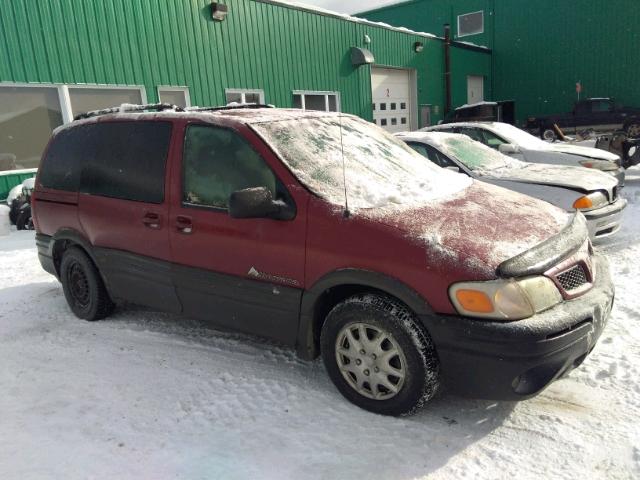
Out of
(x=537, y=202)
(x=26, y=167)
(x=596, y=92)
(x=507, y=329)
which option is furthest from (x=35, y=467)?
(x=596, y=92)

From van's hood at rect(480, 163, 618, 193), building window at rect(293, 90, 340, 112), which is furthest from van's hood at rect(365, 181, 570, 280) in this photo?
building window at rect(293, 90, 340, 112)

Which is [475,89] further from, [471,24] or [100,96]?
[100,96]

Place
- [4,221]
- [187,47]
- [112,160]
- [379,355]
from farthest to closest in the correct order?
[187,47] → [4,221] → [112,160] → [379,355]

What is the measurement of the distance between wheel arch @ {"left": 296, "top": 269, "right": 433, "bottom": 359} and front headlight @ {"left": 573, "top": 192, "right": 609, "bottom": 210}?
3595 mm

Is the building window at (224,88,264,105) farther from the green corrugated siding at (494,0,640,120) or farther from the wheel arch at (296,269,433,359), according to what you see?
the green corrugated siding at (494,0,640,120)

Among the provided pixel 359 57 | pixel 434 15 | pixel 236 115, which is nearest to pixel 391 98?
pixel 359 57

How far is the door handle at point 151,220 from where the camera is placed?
3545 millimetres

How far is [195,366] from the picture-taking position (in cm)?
345

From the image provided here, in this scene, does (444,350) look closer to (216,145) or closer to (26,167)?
(216,145)

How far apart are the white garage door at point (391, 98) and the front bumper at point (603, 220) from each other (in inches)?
472

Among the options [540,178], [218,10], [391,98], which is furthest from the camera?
[391,98]

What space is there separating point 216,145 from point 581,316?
2.40m

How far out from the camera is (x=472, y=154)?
21.2ft

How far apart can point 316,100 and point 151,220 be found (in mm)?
11854
